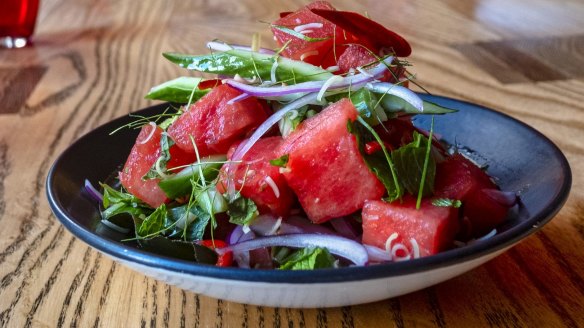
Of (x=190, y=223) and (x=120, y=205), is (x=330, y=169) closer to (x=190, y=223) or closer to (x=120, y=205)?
(x=190, y=223)

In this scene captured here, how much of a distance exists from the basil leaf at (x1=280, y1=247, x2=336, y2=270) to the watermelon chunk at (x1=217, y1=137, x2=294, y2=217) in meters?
0.11

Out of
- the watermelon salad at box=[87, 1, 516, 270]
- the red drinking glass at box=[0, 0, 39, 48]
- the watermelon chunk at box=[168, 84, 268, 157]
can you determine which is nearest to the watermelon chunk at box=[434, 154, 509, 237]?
the watermelon salad at box=[87, 1, 516, 270]

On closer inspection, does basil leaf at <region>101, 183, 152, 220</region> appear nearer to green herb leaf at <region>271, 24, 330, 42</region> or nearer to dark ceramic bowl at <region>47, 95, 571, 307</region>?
dark ceramic bowl at <region>47, 95, 571, 307</region>

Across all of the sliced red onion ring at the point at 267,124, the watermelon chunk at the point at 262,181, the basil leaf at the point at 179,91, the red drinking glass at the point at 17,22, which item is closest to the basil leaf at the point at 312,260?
the watermelon chunk at the point at 262,181

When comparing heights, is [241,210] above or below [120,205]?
above

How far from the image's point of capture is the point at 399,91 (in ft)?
3.63

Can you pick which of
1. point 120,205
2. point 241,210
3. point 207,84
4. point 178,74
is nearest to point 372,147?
point 241,210

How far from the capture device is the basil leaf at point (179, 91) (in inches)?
50.2

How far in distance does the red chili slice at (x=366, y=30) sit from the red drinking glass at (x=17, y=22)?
210 centimetres

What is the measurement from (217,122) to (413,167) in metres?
0.35

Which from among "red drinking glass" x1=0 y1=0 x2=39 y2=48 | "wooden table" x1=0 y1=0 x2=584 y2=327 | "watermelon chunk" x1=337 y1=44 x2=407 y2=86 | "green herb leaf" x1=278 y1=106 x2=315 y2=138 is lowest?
"red drinking glass" x1=0 y1=0 x2=39 y2=48

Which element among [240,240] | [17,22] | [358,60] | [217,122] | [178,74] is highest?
[358,60]

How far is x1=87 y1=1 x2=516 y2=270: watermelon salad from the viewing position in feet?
3.33

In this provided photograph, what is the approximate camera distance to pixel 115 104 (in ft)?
6.88
